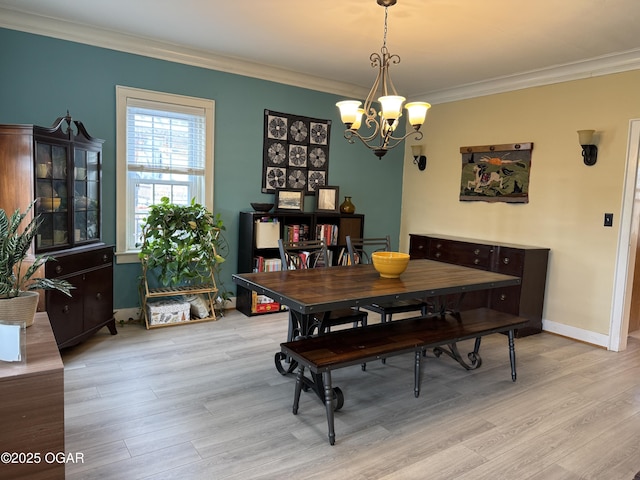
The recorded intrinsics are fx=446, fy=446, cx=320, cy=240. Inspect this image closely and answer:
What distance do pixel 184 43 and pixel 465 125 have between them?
126 inches

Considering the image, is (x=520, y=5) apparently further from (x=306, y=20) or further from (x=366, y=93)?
(x=366, y=93)

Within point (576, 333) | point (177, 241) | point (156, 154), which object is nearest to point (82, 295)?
point (177, 241)

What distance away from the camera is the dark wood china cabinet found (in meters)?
3.00

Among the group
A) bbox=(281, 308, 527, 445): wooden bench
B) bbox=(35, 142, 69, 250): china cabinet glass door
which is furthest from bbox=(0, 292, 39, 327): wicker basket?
bbox=(35, 142, 69, 250): china cabinet glass door

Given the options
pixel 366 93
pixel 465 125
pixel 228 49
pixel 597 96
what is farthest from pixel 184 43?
pixel 597 96

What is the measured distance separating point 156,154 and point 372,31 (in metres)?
2.25

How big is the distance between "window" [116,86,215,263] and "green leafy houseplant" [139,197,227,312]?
15cm

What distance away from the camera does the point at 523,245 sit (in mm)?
4602

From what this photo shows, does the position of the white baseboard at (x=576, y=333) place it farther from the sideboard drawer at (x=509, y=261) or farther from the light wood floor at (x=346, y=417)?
the sideboard drawer at (x=509, y=261)

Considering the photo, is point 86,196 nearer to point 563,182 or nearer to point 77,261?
point 77,261

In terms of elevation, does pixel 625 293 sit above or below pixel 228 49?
below

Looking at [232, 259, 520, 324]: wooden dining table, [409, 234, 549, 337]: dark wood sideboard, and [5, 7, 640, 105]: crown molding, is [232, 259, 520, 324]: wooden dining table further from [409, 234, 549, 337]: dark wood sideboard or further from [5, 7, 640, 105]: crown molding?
[5, 7, 640, 105]: crown molding

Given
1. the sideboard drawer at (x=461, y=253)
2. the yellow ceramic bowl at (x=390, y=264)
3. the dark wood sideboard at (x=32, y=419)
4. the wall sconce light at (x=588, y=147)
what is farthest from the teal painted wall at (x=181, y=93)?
the dark wood sideboard at (x=32, y=419)

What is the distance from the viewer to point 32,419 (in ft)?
5.08
